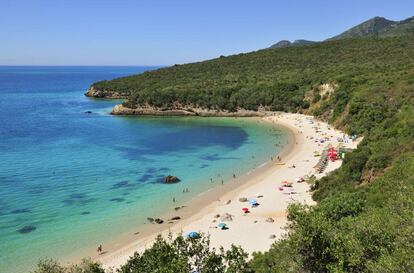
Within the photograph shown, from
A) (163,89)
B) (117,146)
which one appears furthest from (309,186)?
(163,89)

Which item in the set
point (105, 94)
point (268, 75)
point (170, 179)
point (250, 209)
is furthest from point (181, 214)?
point (105, 94)

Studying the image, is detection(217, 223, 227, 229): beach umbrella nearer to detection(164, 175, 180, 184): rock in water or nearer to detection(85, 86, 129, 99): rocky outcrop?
detection(164, 175, 180, 184): rock in water

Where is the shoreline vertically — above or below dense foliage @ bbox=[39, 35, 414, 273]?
below

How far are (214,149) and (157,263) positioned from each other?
149 feet

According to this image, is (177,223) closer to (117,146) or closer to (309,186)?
(309,186)

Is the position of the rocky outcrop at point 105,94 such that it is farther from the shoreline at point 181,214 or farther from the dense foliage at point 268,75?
the shoreline at point 181,214

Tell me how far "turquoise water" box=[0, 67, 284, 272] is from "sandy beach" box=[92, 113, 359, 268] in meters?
2.14

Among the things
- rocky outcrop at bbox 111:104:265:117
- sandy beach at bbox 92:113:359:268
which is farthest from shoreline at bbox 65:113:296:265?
rocky outcrop at bbox 111:104:265:117

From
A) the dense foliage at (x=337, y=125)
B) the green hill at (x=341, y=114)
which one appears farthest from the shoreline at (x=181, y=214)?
the green hill at (x=341, y=114)

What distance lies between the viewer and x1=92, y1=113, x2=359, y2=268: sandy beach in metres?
27.7

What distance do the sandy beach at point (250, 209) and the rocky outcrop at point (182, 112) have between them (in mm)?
36692

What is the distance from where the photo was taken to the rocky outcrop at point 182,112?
92262 millimetres

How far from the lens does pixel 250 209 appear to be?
34000 mm

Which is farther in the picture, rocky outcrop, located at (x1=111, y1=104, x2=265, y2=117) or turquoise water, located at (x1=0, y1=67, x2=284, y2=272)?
rocky outcrop, located at (x1=111, y1=104, x2=265, y2=117)
